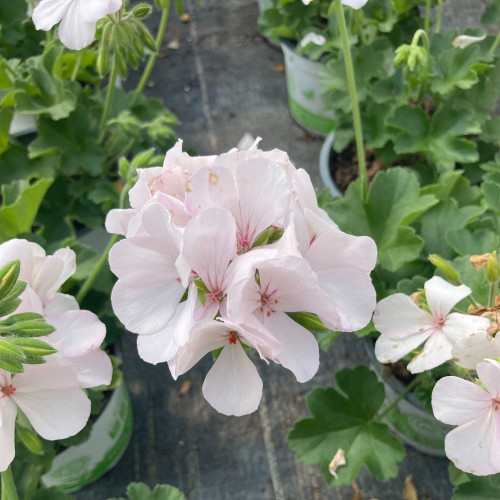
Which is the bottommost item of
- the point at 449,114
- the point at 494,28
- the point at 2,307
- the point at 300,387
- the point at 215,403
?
the point at 300,387

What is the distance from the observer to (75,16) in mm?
918

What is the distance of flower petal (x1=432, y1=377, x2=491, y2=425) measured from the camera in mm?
801

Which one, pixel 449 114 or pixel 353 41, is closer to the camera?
pixel 449 114

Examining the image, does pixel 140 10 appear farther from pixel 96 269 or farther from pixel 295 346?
pixel 295 346

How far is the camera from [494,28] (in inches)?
96.4

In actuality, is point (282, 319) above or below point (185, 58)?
above

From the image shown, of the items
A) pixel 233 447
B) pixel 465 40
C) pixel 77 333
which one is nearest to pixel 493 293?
pixel 77 333

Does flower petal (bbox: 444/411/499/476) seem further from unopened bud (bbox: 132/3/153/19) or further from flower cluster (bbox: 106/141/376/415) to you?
unopened bud (bbox: 132/3/153/19)

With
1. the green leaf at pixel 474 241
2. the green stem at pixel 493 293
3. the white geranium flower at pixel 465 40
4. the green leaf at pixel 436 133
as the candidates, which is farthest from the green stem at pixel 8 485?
the white geranium flower at pixel 465 40

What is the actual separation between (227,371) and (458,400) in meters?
0.29

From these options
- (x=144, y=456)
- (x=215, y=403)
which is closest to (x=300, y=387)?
(x=144, y=456)

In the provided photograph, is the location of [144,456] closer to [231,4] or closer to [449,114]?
[449,114]

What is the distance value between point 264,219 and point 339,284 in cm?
12

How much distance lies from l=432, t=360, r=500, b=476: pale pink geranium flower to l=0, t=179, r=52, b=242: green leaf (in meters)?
0.77
